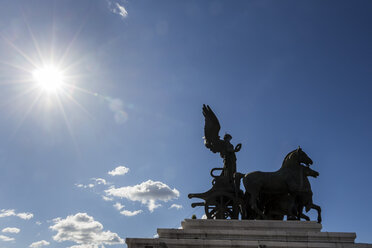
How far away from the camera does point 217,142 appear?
16.0 meters

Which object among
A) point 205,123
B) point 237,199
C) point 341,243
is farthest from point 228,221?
point 205,123

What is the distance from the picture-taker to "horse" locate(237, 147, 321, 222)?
1352 cm

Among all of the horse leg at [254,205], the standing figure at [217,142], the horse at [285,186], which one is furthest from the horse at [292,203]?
the standing figure at [217,142]

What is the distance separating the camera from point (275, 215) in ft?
46.6

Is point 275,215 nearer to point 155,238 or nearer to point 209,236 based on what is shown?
point 209,236

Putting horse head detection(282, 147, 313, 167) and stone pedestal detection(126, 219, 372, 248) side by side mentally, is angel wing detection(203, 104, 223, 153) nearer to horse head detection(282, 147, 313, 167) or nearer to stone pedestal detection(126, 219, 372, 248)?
horse head detection(282, 147, 313, 167)

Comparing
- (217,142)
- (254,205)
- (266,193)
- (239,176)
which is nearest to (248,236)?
(254,205)

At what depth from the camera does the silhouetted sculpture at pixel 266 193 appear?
13562mm

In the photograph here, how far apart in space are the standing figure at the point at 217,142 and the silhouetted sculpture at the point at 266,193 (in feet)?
0.82

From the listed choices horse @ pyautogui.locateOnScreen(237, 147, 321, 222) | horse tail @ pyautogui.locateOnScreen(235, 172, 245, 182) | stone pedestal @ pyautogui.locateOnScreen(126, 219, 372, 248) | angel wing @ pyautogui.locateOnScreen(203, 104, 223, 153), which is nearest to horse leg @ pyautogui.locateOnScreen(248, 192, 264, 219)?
horse @ pyautogui.locateOnScreen(237, 147, 321, 222)

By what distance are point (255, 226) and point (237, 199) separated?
6.96 ft

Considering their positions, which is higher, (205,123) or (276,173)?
(205,123)

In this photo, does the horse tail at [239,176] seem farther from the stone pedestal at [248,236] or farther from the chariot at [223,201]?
the stone pedestal at [248,236]

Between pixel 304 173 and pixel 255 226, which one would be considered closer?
pixel 255 226
